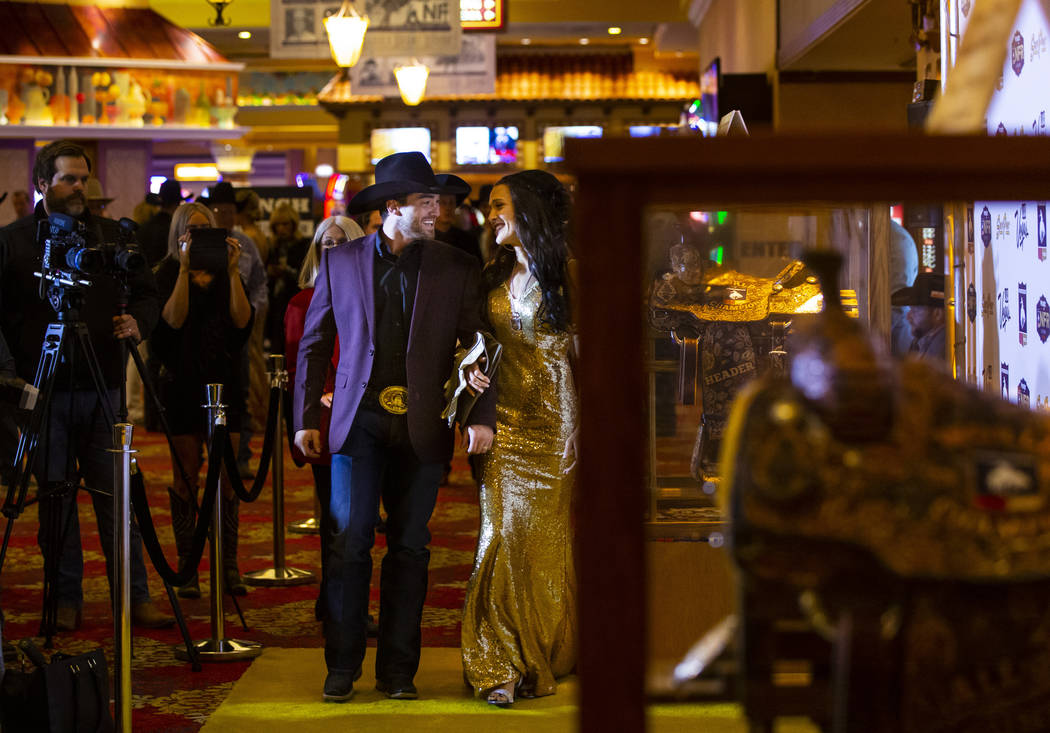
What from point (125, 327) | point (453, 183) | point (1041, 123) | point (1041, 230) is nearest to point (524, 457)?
point (453, 183)

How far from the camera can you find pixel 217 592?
459 cm

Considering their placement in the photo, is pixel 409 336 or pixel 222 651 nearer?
pixel 409 336

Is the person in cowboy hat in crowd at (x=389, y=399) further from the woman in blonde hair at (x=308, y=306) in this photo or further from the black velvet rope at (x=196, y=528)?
the woman in blonde hair at (x=308, y=306)

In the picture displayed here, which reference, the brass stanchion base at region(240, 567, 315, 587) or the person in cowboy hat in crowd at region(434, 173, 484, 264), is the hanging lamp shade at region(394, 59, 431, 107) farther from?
the brass stanchion base at region(240, 567, 315, 587)

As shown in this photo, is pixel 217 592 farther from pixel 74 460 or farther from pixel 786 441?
pixel 786 441

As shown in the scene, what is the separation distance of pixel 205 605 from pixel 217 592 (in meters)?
1.03

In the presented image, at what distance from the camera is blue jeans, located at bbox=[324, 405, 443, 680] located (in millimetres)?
4070

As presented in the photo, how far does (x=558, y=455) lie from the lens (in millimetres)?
4273

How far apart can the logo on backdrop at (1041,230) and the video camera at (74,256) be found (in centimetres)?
Result: 269

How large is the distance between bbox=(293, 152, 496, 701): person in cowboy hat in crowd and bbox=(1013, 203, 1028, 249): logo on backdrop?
1569mm

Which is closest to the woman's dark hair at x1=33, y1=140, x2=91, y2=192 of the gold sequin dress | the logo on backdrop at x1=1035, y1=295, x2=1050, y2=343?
the gold sequin dress

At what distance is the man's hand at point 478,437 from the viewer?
13.2ft

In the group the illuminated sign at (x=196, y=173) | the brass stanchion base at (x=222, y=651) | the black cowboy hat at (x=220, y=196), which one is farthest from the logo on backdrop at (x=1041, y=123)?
the illuminated sign at (x=196, y=173)

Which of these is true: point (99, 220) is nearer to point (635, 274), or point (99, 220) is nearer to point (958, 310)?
point (958, 310)
